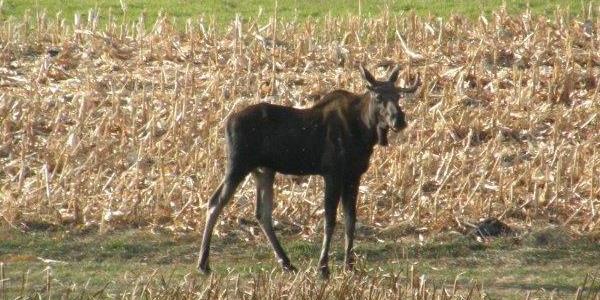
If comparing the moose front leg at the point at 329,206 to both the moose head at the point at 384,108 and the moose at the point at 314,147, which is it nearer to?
the moose at the point at 314,147

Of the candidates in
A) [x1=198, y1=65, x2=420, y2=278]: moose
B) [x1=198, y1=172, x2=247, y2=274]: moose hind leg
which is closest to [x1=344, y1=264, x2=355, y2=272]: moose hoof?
[x1=198, y1=65, x2=420, y2=278]: moose

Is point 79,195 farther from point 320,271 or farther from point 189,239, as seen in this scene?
point 320,271

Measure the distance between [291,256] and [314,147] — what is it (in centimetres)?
168

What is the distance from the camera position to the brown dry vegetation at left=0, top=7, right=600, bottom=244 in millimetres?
17109

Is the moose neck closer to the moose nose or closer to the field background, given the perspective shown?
the moose nose

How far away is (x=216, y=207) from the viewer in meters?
14.8

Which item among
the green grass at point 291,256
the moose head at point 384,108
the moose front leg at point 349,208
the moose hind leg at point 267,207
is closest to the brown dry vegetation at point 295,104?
the green grass at point 291,256

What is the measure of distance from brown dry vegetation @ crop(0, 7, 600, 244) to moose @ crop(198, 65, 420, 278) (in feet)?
6.19

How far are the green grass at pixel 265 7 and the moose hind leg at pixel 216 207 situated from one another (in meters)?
12.5

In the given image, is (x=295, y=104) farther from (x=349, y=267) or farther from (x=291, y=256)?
(x=349, y=267)

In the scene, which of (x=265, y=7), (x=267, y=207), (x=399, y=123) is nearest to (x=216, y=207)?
(x=267, y=207)

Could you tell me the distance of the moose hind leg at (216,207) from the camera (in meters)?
14.7

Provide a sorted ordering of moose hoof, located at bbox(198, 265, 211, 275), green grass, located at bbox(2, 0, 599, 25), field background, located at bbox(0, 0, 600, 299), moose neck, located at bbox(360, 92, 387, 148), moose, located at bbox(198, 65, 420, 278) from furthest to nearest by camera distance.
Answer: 1. green grass, located at bbox(2, 0, 599, 25)
2. field background, located at bbox(0, 0, 600, 299)
3. moose hoof, located at bbox(198, 265, 211, 275)
4. moose, located at bbox(198, 65, 420, 278)
5. moose neck, located at bbox(360, 92, 387, 148)

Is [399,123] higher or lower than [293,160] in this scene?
higher
